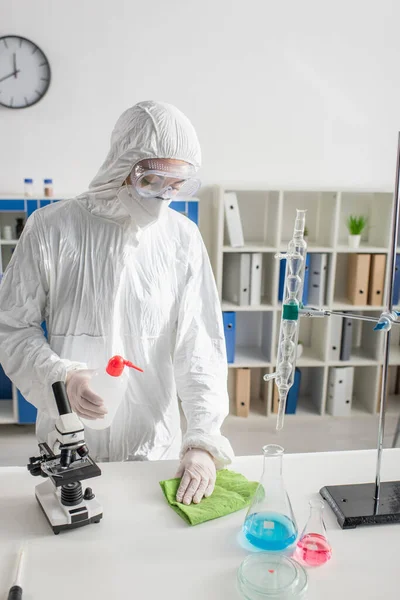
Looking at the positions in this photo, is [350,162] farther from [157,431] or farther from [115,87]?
[157,431]

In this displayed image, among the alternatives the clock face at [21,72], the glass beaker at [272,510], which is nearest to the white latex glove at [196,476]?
the glass beaker at [272,510]

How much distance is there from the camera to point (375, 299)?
3727 mm

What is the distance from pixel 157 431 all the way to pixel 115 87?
2.55 meters

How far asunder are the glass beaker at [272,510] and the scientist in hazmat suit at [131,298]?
29 cm

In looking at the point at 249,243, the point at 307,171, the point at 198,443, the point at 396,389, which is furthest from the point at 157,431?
the point at 396,389

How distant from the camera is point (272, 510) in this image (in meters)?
1.10

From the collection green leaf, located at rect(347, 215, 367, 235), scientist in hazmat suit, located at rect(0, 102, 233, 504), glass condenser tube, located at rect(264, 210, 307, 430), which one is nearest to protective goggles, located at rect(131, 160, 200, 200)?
scientist in hazmat suit, located at rect(0, 102, 233, 504)

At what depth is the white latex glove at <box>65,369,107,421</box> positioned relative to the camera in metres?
1.25

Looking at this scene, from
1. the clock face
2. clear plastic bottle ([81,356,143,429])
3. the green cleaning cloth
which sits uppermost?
the clock face

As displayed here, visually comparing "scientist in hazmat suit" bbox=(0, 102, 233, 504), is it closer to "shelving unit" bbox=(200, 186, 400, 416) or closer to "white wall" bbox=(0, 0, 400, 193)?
"shelving unit" bbox=(200, 186, 400, 416)

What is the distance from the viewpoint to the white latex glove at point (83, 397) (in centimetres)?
125

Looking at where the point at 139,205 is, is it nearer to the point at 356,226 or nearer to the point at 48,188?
the point at 48,188

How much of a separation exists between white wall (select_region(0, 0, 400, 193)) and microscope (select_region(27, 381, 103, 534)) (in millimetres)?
2682

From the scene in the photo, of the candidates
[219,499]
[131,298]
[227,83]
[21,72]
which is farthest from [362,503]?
[21,72]
